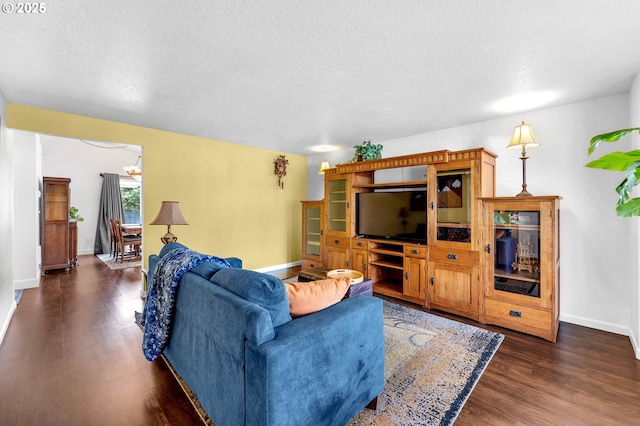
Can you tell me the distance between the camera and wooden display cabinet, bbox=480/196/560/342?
2.65 metres

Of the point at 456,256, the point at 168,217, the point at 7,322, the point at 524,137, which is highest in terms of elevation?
the point at 524,137

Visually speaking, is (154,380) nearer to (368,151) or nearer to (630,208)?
(630,208)

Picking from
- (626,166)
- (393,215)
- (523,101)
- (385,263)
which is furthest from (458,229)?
(626,166)

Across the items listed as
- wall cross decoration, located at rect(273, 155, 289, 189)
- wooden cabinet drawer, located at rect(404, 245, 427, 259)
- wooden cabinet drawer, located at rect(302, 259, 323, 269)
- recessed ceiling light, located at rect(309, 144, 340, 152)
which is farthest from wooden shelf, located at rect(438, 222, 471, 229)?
wall cross decoration, located at rect(273, 155, 289, 189)

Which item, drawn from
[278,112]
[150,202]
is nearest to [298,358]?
[278,112]

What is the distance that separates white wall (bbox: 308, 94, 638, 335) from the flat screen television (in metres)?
1.06

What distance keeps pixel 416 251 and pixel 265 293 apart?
2645 millimetres

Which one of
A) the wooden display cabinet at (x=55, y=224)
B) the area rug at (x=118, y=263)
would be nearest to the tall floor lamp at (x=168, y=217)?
the area rug at (x=118, y=263)

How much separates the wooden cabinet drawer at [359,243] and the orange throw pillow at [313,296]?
2.45 metres

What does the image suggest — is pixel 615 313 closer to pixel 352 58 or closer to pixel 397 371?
pixel 397 371

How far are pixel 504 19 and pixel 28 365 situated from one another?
4142 mm

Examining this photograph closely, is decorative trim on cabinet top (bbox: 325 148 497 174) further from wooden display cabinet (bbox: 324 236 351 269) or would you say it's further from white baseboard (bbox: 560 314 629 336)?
white baseboard (bbox: 560 314 629 336)

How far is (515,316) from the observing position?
281 cm

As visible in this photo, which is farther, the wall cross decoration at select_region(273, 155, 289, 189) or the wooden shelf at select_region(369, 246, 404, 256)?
the wall cross decoration at select_region(273, 155, 289, 189)
